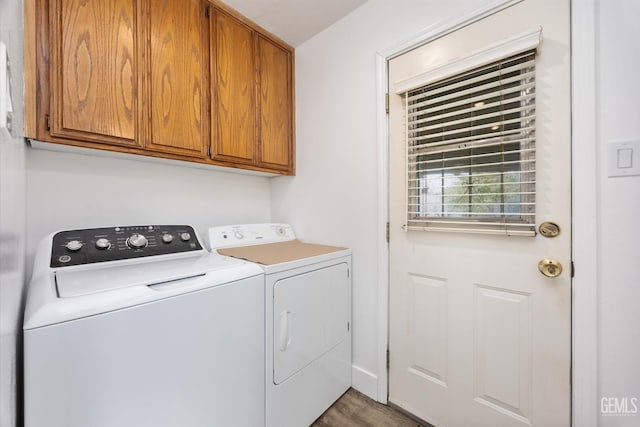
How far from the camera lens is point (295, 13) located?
1661 millimetres

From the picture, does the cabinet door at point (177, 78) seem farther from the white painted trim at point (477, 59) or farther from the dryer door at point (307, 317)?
the white painted trim at point (477, 59)

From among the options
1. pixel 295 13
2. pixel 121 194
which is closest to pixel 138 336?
pixel 121 194

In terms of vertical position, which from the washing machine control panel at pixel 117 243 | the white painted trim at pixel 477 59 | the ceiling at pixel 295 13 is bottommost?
the washing machine control panel at pixel 117 243

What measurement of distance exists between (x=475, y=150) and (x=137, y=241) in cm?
173

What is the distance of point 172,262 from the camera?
1.24m

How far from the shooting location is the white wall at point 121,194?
1.26 metres

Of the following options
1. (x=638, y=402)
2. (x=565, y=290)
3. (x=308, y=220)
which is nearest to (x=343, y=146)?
(x=308, y=220)

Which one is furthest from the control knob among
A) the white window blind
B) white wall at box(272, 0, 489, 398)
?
the white window blind

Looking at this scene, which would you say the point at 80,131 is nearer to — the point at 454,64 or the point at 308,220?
the point at 308,220

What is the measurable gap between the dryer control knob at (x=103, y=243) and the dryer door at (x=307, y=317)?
810 millimetres

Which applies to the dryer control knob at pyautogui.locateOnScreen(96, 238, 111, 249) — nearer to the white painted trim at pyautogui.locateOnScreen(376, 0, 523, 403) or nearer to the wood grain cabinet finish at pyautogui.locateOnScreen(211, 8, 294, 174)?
the wood grain cabinet finish at pyautogui.locateOnScreen(211, 8, 294, 174)

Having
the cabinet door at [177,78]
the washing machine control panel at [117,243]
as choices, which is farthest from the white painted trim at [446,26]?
the washing machine control panel at [117,243]

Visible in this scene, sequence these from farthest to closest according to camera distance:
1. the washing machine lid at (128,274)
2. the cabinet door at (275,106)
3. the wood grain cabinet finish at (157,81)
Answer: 1. the cabinet door at (275,106)
2. the wood grain cabinet finish at (157,81)
3. the washing machine lid at (128,274)

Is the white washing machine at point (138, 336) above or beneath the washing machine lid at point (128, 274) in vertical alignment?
beneath
